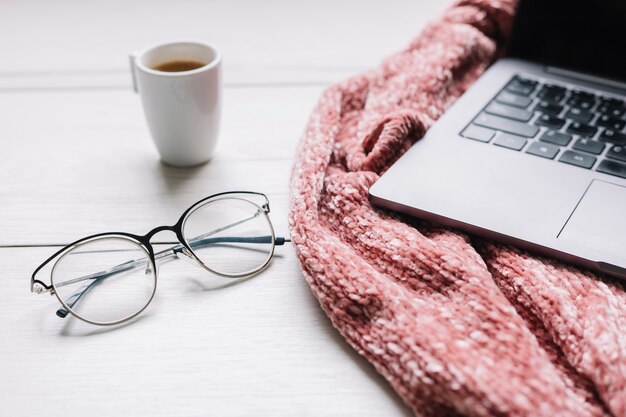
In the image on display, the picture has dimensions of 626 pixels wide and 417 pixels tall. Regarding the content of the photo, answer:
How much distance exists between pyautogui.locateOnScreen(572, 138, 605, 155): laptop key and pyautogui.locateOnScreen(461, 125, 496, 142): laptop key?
0.24ft

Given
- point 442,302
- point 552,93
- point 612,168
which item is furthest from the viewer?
point 552,93

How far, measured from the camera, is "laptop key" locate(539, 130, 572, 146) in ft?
1.93

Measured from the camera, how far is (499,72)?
707 mm

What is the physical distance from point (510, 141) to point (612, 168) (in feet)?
0.28

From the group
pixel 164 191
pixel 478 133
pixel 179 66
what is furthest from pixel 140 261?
pixel 478 133

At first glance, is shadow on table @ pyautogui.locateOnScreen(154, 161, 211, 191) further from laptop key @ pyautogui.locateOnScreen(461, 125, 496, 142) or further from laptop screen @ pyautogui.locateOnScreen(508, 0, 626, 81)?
laptop screen @ pyautogui.locateOnScreen(508, 0, 626, 81)

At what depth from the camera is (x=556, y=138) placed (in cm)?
59

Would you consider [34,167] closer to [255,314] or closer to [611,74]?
[255,314]

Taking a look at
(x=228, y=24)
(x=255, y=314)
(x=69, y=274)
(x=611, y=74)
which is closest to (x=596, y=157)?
(x=611, y=74)

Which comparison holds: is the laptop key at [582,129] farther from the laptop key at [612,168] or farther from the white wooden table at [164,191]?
the white wooden table at [164,191]

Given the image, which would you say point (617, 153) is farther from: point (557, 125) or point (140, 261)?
point (140, 261)

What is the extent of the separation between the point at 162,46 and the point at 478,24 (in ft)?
1.17

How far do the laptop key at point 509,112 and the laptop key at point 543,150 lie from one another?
0.14ft

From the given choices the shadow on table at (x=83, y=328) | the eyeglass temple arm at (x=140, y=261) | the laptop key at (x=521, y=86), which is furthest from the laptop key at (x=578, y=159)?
the shadow on table at (x=83, y=328)
